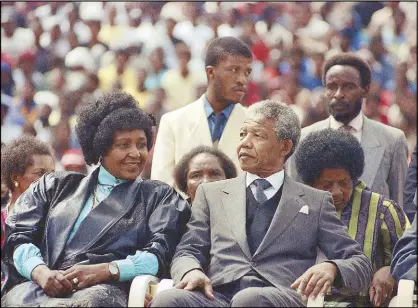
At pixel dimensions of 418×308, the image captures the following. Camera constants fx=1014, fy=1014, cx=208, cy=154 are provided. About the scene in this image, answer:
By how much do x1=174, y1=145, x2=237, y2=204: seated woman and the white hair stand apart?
0.69 metres

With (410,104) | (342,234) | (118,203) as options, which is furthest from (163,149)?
(410,104)

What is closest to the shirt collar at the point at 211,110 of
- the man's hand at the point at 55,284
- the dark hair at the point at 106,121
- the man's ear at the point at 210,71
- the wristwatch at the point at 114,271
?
the man's ear at the point at 210,71

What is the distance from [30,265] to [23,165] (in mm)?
1364

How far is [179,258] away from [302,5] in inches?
216

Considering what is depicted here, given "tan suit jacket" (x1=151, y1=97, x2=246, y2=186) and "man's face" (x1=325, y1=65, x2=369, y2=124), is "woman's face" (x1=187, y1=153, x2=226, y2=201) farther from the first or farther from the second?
"man's face" (x1=325, y1=65, x2=369, y2=124)

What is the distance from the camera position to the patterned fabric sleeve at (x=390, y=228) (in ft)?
18.1

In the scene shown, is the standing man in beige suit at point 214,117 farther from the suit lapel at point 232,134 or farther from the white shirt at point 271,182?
the white shirt at point 271,182

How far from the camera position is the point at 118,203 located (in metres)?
5.37

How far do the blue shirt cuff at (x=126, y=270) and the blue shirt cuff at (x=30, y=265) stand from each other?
0.40m

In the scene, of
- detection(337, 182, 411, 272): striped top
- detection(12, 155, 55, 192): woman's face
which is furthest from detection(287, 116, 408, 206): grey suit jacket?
detection(12, 155, 55, 192): woman's face

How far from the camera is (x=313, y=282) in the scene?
477 centimetres

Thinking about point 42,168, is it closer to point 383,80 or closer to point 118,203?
point 118,203

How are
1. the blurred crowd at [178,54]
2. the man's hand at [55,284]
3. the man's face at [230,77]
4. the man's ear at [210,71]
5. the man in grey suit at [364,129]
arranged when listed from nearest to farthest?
the man's hand at [55,284], the man in grey suit at [364,129], the man's face at [230,77], the man's ear at [210,71], the blurred crowd at [178,54]

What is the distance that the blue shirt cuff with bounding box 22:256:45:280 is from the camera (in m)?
5.09
